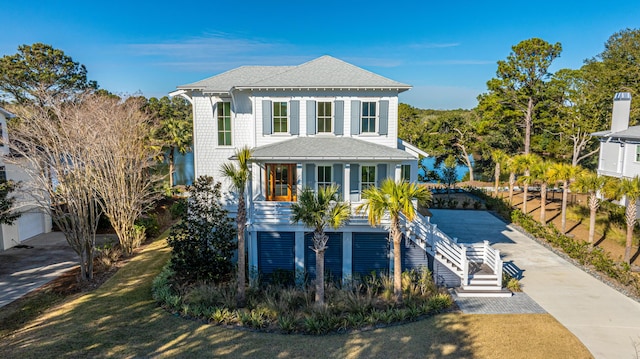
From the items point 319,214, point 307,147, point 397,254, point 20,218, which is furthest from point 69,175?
point 397,254

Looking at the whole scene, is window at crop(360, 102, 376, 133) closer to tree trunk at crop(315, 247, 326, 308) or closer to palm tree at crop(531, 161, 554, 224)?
tree trunk at crop(315, 247, 326, 308)

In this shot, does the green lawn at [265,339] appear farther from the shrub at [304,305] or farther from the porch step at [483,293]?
the porch step at [483,293]

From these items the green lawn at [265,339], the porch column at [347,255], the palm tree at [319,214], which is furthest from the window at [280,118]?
the green lawn at [265,339]

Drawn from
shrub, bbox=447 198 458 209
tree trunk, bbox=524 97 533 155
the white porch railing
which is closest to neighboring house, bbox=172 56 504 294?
the white porch railing

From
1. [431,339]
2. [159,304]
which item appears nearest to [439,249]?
[431,339]

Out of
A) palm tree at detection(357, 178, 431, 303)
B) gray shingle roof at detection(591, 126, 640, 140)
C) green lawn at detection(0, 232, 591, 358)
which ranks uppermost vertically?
gray shingle roof at detection(591, 126, 640, 140)

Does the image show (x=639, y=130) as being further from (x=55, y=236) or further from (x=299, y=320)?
(x=55, y=236)
